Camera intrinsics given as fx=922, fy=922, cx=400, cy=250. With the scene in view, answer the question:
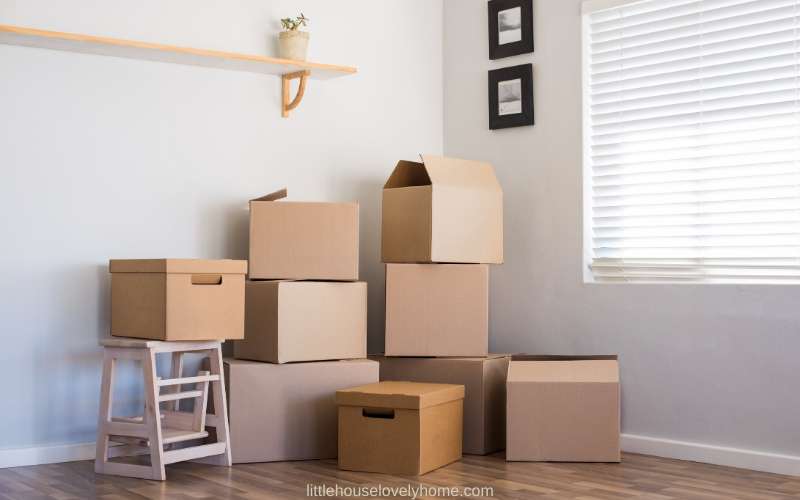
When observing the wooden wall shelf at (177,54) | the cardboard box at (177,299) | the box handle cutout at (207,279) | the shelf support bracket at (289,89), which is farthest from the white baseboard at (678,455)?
the shelf support bracket at (289,89)

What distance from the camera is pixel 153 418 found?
2.75 m

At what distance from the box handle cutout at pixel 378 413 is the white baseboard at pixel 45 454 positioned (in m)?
0.93

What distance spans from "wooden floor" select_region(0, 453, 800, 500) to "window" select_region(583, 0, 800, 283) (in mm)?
674

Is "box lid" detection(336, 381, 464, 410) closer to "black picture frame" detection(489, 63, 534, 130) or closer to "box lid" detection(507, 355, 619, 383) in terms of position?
"box lid" detection(507, 355, 619, 383)

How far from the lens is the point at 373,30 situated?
12.7 feet

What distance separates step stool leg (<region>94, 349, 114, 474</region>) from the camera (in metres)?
2.86

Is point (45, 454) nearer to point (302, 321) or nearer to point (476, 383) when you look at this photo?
point (302, 321)

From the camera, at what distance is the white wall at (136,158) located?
117 inches

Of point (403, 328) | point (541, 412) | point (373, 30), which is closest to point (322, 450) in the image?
point (403, 328)

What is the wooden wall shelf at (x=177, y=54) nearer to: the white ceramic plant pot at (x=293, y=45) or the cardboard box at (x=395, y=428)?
the white ceramic plant pot at (x=293, y=45)

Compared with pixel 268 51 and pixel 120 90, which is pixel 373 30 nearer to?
pixel 268 51

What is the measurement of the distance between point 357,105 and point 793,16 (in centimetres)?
167

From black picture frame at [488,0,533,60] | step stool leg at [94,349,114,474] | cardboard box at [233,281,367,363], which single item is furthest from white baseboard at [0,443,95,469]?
black picture frame at [488,0,533,60]

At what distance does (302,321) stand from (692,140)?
1.49m
